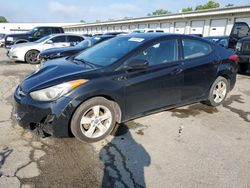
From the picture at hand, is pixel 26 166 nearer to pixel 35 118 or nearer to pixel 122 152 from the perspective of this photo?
pixel 35 118

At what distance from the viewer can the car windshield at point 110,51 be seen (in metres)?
3.96

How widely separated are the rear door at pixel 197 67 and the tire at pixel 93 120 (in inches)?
64.0

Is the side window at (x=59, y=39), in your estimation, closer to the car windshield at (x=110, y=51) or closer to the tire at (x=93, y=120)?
the car windshield at (x=110, y=51)

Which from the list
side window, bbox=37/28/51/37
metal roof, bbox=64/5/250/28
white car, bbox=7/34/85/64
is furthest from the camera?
metal roof, bbox=64/5/250/28

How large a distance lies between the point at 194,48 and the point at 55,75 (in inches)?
108

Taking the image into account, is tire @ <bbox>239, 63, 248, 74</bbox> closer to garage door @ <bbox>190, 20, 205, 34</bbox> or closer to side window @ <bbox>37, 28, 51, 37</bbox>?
side window @ <bbox>37, 28, 51, 37</bbox>

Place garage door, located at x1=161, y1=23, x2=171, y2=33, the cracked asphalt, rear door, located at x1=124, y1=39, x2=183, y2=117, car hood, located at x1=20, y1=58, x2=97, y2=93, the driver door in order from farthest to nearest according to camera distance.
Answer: garage door, located at x1=161, y1=23, x2=171, y2=33 → the driver door → rear door, located at x1=124, y1=39, x2=183, y2=117 → car hood, located at x1=20, y1=58, x2=97, y2=93 → the cracked asphalt

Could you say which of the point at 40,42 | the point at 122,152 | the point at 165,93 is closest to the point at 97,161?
the point at 122,152

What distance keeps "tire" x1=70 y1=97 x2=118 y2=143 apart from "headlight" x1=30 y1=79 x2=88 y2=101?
299 millimetres

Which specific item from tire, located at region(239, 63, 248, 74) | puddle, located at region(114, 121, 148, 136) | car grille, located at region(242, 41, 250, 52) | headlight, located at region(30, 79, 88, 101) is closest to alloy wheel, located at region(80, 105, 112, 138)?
puddle, located at region(114, 121, 148, 136)

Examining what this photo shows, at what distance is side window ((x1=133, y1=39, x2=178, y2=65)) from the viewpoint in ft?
13.2

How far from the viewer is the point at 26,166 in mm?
2998

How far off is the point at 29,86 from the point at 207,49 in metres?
3.53

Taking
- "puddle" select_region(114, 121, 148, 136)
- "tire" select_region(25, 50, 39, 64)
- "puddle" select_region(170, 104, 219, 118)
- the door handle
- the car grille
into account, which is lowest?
"tire" select_region(25, 50, 39, 64)
